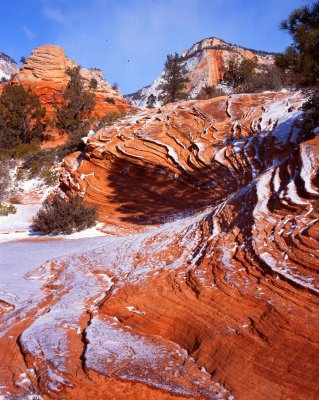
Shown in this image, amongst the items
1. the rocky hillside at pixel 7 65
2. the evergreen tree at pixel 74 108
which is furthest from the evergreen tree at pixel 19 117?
the rocky hillside at pixel 7 65

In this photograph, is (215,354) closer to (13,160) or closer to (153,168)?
(153,168)

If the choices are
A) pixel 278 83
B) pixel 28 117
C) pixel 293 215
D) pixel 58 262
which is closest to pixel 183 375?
pixel 293 215

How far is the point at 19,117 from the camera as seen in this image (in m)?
26.8

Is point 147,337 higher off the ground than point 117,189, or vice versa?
point 117,189

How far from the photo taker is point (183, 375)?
2744mm

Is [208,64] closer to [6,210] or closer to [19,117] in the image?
[19,117]

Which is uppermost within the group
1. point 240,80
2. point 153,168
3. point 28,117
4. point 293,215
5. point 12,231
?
point 240,80

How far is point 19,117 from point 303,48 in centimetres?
2299

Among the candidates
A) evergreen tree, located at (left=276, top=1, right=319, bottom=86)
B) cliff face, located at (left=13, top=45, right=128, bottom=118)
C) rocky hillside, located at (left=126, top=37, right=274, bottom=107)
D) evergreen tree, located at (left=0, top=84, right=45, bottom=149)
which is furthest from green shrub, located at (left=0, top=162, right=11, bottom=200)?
rocky hillside, located at (left=126, top=37, right=274, bottom=107)

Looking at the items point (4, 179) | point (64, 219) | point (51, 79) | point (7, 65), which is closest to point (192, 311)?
point (64, 219)

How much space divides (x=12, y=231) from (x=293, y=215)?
8.31 m

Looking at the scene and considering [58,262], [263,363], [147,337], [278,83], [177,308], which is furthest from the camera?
[278,83]

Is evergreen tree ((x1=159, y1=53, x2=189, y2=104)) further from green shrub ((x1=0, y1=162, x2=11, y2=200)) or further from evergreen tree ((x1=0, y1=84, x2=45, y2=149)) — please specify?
green shrub ((x1=0, y1=162, x2=11, y2=200))

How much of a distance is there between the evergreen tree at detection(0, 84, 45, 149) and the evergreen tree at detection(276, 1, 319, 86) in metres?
19.9
